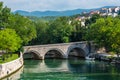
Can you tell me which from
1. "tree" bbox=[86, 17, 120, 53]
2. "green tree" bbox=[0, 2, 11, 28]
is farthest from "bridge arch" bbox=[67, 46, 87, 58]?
"green tree" bbox=[0, 2, 11, 28]

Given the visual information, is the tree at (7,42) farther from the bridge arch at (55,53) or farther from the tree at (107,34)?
the bridge arch at (55,53)

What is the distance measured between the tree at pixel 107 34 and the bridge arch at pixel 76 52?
322cm

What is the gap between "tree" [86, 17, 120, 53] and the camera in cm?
7862

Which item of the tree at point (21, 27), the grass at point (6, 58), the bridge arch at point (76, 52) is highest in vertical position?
the tree at point (21, 27)

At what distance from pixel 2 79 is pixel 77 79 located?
995 centimetres

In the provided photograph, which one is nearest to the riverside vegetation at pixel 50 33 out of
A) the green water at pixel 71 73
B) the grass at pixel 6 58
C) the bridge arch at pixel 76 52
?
the grass at pixel 6 58

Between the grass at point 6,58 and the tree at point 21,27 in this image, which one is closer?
the grass at point 6,58

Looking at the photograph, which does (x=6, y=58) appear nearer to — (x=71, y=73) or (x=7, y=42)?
(x=7, y=42)

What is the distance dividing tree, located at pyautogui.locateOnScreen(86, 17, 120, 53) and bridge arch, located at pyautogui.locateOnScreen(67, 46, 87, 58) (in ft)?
10.6

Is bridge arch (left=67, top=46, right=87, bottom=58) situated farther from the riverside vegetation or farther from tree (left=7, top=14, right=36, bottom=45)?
tree (left=7, top=14, right=36, bottom=45)

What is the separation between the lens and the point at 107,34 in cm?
8181

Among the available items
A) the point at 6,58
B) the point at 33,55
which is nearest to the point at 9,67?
the point at 6,58

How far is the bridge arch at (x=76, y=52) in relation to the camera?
294 feet

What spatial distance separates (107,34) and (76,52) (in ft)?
48.6
